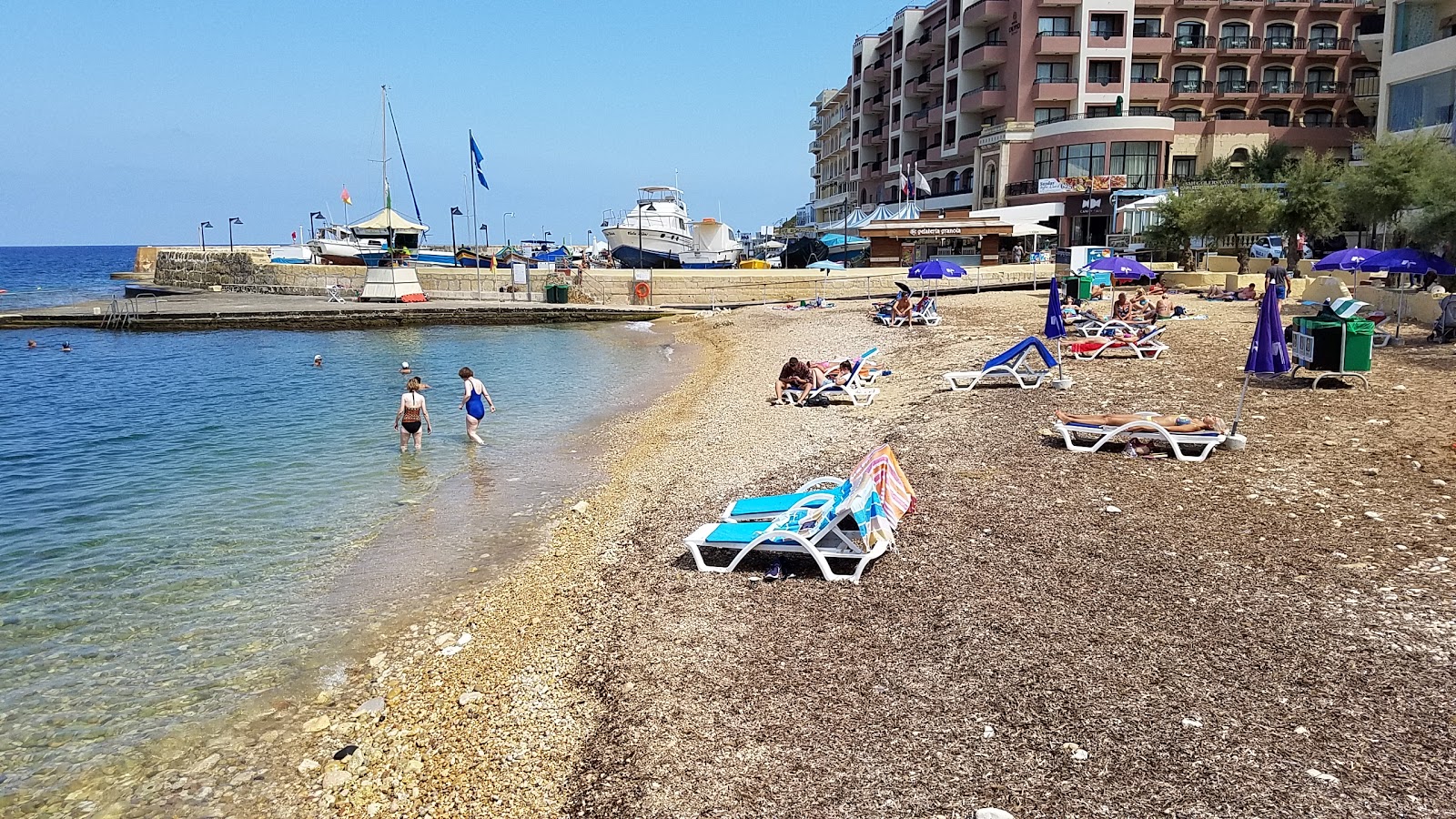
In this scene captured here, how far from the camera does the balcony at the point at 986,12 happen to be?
57250mm

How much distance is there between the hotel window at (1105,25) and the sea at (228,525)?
43.6 meters

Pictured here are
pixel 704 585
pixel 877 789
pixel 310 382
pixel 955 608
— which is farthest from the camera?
pixel 310 382

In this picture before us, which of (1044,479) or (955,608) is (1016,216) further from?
(955,608)

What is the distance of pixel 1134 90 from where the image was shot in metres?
56.2

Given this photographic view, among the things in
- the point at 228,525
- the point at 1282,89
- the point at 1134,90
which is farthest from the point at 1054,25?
the point at 228,525

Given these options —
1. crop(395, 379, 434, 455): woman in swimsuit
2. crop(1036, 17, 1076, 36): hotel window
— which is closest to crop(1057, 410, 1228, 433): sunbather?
crop(395, 379, 434, 455): woman in swimsuit

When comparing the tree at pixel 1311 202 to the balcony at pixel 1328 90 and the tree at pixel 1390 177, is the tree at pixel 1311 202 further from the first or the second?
the balcony at pixel 1328 90

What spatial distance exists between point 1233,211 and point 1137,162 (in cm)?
2139

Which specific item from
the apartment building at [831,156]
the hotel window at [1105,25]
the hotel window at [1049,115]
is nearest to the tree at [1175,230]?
the hotel window at [1049,115]

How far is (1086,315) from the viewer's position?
2258cm

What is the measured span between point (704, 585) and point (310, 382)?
70.3 ft

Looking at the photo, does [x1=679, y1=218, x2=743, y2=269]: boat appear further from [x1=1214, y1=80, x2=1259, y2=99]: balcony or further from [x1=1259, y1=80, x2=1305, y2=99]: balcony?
[x1=1259, y1=80, x2=1305, y2=99]: balcony

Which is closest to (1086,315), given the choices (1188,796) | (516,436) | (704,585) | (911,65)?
(516,436)

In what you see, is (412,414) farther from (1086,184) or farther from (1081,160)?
(1081,160)
